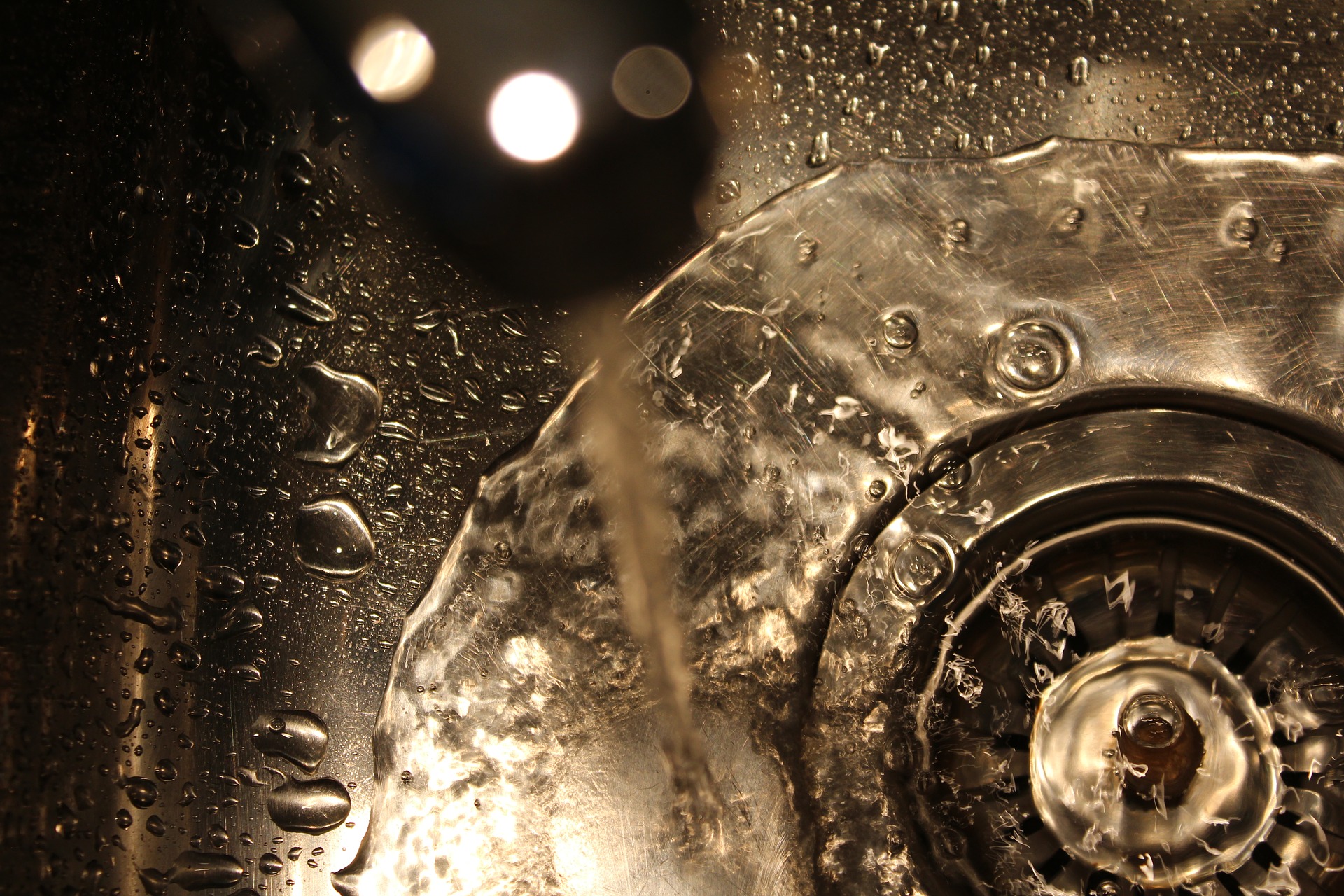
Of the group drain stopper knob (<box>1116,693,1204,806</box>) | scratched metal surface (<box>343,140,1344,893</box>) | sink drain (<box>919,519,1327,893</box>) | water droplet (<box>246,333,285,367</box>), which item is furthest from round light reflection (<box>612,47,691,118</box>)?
drain stopper knob (<box>1116,693,1204,806</box>)

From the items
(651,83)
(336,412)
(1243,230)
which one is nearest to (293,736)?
(336,412)

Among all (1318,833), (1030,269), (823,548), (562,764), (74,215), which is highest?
(74,215)

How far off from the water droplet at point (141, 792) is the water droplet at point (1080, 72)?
0.91 meters

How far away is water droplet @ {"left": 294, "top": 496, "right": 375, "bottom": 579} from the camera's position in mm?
734

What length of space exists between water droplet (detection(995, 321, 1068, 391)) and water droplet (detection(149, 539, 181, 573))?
655mm

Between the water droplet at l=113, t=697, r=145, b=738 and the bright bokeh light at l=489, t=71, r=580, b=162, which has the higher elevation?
the bright bokeh light at l=489, t=71, r=580, b=162

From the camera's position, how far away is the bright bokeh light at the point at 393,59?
78cm

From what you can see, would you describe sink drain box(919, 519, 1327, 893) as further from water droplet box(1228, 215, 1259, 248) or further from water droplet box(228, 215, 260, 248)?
water droplet box(228, 215, 260, 248)

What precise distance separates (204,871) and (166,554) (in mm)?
242

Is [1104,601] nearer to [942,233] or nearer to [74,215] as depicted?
[942,233]

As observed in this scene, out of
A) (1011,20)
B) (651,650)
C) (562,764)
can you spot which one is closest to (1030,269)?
(1011,20)

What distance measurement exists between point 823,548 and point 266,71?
0.61 meters

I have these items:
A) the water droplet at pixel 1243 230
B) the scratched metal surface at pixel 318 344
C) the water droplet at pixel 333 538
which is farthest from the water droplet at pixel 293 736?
the water droplet at pixel 1243 230

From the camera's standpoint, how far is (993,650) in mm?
680
